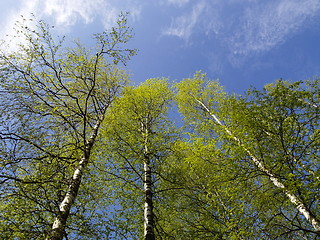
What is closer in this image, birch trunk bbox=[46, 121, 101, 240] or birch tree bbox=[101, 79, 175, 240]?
birch trunk bbox=[46, 121, 101, 240]

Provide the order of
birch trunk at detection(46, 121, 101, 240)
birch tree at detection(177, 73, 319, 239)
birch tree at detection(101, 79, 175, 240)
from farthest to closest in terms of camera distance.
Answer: birch tree at detection(101, 79, 175, 240) < birch tree at detection(177, 73, 319, 239) < birch trunk at detection(46, 121, 101, 240)

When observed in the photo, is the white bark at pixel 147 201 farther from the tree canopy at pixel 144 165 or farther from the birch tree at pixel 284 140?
the birch tree at pixel 284 140

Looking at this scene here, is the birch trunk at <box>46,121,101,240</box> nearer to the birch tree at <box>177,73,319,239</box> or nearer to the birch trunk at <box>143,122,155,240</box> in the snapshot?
the birch trunk at <box>143,122,155,240</box>

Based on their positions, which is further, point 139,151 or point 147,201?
point 139,151

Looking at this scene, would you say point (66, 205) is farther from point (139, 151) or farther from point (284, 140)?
point (284, 140)

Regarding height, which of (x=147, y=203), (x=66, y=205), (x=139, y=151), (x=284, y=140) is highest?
(x=139, y=151)

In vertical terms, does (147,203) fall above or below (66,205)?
above

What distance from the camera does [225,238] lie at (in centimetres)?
595

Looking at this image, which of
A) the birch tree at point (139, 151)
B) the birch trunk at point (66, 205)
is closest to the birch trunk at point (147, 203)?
the birch tree at point (139, 151)

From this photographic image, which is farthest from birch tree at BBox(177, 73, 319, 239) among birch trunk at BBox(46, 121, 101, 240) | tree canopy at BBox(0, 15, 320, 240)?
birch trunk at BBox(46, 121, 101, 240)

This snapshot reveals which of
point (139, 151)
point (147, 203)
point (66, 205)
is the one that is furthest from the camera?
point (139, 151)

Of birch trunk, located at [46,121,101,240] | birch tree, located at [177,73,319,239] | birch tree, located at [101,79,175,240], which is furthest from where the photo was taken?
birch tree, located at [101,79,175,240]

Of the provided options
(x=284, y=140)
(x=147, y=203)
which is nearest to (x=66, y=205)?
(x=147, y=203)

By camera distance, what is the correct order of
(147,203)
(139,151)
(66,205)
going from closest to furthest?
(66,205)
(147,203)
(139,151)
